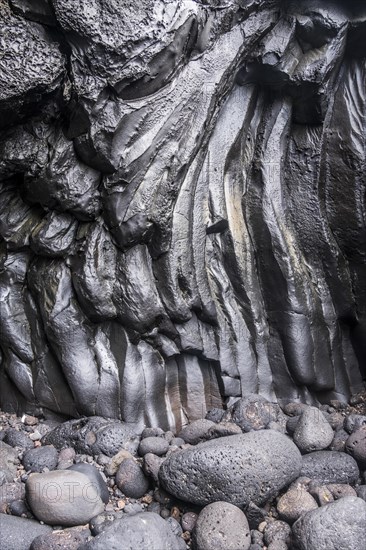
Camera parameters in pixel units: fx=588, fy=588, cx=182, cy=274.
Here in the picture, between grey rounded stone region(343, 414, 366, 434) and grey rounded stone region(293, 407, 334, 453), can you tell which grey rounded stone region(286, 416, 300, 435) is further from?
grey rounded stone region(343, 414, 366, 434)

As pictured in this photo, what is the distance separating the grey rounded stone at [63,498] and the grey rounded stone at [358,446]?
82 cm

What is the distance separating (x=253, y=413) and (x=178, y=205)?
0.82m

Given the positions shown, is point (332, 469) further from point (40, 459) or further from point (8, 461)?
point (8, 461)

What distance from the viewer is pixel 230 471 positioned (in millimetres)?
1670

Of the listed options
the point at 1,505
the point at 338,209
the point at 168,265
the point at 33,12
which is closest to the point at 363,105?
the point at 338,209

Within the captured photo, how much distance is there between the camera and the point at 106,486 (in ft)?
6.01

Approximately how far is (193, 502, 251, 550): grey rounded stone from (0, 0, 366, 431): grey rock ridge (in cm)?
60

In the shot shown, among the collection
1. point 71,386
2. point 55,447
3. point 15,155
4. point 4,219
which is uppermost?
point 15,155

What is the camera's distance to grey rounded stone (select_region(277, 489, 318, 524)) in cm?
167

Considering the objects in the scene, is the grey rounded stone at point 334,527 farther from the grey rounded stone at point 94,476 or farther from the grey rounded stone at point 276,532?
the grey rounded stone at point 94,476

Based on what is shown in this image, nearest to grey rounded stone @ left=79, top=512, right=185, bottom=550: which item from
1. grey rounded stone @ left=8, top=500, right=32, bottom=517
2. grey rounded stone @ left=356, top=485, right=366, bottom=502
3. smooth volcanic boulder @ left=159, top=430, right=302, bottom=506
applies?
smooth volcanic boulder @ left=159, top=430, right=302, bottom=506

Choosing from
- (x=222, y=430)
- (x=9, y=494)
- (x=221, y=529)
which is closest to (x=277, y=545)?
(x=221, y=529)

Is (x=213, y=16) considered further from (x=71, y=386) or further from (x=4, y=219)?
(x=71, y=386)

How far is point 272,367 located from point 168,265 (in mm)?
611
